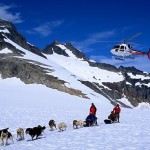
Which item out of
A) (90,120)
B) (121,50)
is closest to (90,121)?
(90,120)

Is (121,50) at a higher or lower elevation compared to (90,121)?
higher

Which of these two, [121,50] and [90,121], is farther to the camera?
[121,50]

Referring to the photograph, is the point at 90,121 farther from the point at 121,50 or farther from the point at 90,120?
the point at 121,50

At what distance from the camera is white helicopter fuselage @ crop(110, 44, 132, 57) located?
49531mm

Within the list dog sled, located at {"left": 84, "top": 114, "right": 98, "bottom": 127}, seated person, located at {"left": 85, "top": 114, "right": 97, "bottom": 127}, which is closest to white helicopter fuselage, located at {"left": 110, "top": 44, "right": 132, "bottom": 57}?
dog sled, located at {"left": 84, "top": 114, "right": 98, "bottom": 127}

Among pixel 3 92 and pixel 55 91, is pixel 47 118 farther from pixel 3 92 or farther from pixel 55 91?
pixel 55 91

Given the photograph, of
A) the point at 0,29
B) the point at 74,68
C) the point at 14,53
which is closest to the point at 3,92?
the point at 14,53

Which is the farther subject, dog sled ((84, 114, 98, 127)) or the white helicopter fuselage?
the white helicopter fuselage

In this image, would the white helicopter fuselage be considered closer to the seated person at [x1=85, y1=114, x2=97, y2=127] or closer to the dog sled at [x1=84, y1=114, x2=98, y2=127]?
the dog sled at [x1=84, y1=114, x2=98, y2=127]

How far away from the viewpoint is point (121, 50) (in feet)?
163

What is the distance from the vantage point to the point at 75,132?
2720 centimetres

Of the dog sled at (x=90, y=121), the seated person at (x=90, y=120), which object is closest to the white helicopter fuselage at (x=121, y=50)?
the dog sled at (x=90, y=121)

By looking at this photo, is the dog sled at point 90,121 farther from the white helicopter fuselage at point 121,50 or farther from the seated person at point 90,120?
the white helicopter fuselage at point 121,50

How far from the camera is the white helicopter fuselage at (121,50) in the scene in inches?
1950
